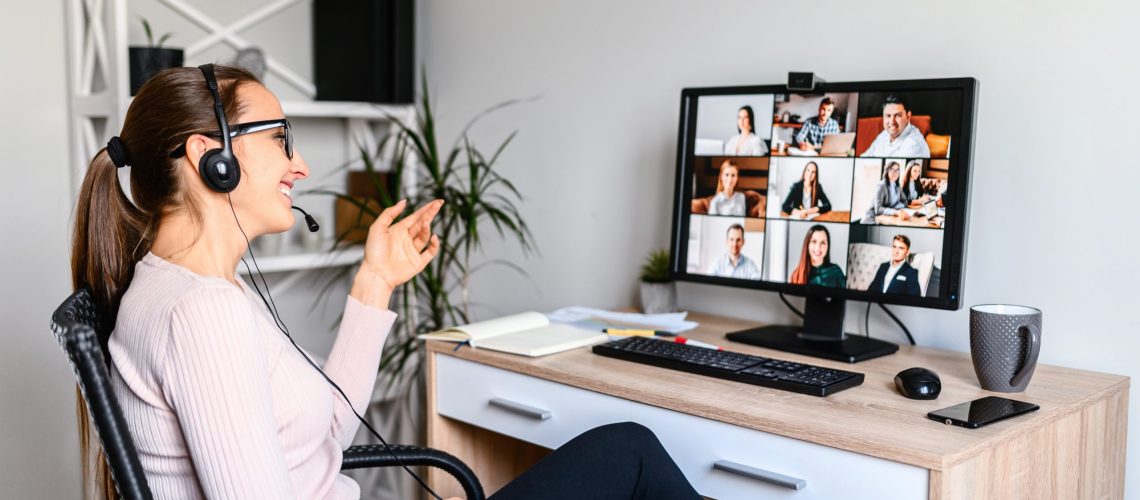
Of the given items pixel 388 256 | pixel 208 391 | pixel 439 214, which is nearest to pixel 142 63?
pixel 439 214

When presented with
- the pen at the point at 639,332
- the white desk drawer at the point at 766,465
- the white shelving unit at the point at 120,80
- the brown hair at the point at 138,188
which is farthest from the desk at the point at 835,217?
A: the white shelving unit at the point at 120,80

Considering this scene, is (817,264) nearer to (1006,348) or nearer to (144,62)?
(1006,348)

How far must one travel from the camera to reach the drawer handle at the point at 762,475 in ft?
4.42

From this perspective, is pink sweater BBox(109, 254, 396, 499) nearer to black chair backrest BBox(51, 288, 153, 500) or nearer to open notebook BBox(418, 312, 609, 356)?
black chair backrest BBox(51, 288, 153, 500)

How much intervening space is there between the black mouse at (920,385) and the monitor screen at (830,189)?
0.23 meters

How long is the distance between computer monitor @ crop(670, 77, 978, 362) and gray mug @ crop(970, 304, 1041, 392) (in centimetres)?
12

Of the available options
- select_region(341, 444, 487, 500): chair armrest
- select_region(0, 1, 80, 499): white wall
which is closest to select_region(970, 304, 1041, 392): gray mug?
select_region(341, 444, 487, 500): chair armrest

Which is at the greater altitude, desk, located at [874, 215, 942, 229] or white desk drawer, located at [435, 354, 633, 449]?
desk, located at [874, 215, 942, 229]

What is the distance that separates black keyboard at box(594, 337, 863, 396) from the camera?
150 centimetres

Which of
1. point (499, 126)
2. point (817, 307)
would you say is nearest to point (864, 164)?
point (817, 307)

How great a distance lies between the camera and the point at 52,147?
241 cm

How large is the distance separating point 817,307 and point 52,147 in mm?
1817

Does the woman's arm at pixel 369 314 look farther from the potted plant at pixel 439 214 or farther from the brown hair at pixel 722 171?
the potted plant at pixel 439 214

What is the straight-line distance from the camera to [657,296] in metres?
2.15
